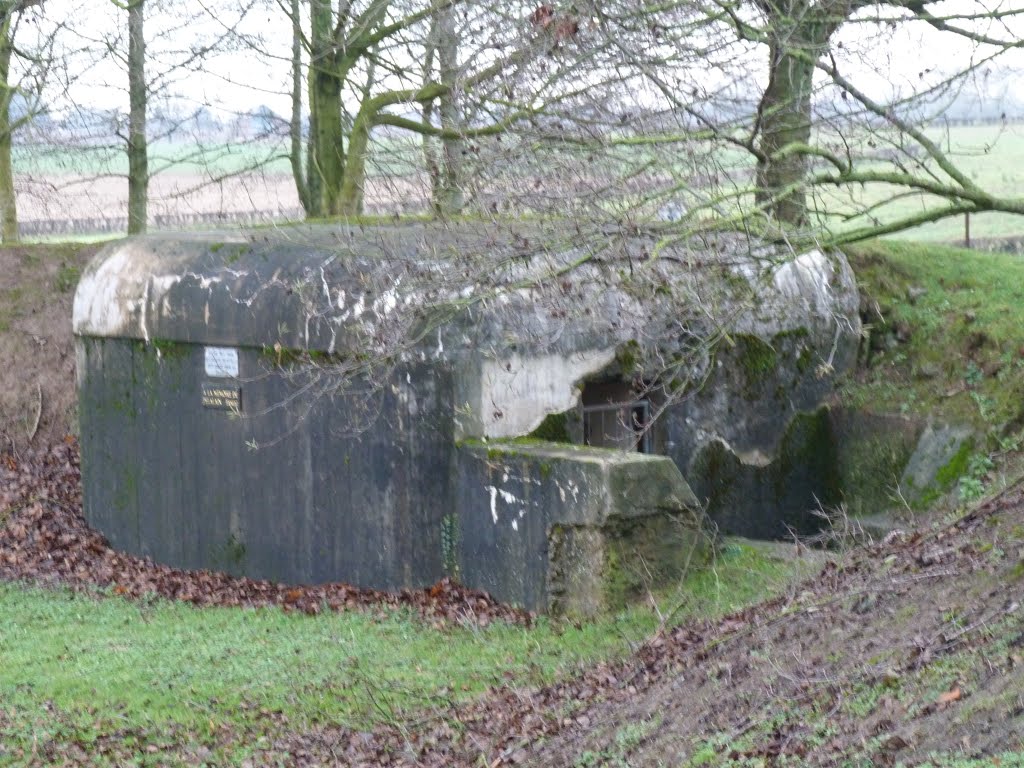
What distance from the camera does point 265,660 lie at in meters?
8.70

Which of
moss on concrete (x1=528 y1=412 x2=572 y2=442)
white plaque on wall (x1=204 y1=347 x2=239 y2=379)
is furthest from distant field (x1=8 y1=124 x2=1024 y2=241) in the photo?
moss on concrete (x1=528 y1=412 x2=572 y2=442)

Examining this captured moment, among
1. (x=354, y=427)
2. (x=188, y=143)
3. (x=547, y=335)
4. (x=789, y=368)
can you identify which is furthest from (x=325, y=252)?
(x=188, y=143)

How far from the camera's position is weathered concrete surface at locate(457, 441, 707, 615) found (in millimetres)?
9305

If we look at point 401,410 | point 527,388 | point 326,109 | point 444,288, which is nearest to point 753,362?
point 527,388

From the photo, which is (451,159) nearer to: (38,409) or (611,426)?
(611,426)

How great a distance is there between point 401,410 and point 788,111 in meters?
3.88

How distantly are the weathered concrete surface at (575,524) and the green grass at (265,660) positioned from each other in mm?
223

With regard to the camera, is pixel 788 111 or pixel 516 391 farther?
pixel 516 391

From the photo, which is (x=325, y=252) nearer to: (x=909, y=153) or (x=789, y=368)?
(x=789, y=368)

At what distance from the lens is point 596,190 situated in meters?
6.88

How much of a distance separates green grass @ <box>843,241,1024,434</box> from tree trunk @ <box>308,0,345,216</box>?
18.5 ft

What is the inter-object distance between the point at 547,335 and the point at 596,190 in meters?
2.82

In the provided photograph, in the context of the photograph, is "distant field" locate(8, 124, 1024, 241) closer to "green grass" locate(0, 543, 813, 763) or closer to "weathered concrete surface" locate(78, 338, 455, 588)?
"weathered concrete surface" locate(78, 338, 455, 588)

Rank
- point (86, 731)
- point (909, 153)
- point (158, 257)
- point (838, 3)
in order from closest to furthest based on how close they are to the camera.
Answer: point (909, 153)
point (86, 731)
point (838, 3)
point (158, 257)
